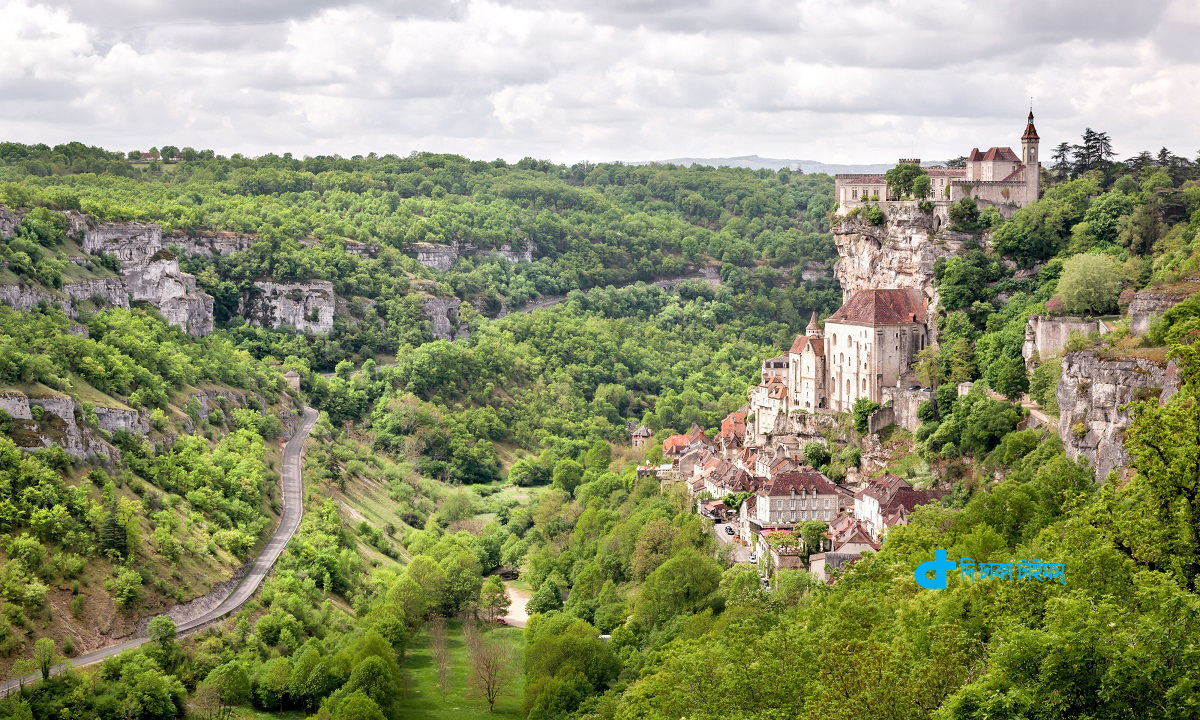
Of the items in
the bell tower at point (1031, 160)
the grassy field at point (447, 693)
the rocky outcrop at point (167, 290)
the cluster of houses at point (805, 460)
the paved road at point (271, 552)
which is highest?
the bell tower at point (1031, 160)

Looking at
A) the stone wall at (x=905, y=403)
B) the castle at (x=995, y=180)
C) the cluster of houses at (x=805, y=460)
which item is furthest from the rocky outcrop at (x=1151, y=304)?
the castle at (x=995, y=180)

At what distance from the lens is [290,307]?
142 metres

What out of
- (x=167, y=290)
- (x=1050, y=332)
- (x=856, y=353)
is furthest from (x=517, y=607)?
(x=167, y=290)

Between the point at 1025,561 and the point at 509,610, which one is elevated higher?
the point at 1025,561

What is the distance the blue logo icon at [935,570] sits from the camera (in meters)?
47.0

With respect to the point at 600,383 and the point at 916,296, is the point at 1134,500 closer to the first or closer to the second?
the point at 916,296

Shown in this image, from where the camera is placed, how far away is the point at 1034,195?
8500 centimetres

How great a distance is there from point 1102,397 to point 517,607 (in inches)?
1688

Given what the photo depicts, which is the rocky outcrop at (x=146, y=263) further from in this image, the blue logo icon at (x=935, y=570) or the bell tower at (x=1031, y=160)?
the blue logo icon at (x=935, y=570)

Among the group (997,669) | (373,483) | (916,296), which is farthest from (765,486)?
(373,483)

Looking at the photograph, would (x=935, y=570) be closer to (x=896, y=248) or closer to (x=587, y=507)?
(x=896, y=248)

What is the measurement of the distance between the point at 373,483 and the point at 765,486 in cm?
4970

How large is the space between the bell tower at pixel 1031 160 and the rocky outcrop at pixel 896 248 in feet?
18.8

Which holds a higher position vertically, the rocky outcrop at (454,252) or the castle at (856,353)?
the rocky outcrop at (454,252)
